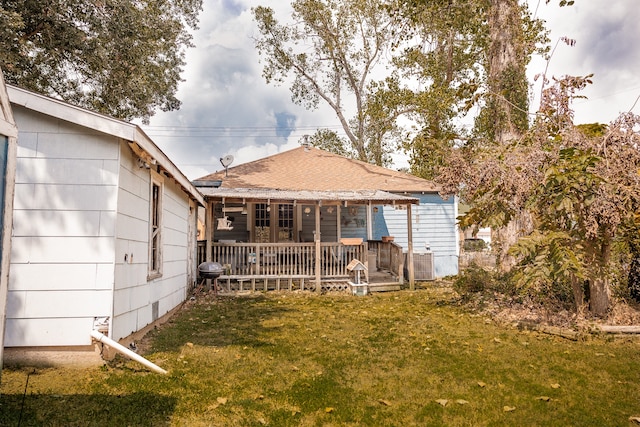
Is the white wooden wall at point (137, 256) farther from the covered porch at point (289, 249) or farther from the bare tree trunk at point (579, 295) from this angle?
the bare tree trunk at point (579, 295)

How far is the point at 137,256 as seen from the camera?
6270 mm

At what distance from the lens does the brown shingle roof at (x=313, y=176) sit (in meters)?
16.6

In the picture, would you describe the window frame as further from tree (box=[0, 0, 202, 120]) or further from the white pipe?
tree (box=[0, 0, 202, 120])

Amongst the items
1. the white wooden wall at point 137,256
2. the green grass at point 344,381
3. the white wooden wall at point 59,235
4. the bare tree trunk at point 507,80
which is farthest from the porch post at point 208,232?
the bare tree trunk at point 507,80

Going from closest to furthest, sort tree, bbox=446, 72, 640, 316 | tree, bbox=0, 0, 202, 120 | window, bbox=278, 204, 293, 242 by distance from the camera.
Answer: tree, bbox=446, 72, 640, 316 < tree, bbox=0, 0, 202, 120 < window, bbox=278, 204, 293, 242

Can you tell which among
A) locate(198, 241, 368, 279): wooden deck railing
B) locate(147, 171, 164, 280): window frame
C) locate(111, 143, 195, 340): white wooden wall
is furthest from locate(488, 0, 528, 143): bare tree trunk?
locate(147, 171, 164, 280): window frame

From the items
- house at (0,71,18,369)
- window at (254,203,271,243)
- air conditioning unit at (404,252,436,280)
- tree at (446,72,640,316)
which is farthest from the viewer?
window at (254,203,271,243)

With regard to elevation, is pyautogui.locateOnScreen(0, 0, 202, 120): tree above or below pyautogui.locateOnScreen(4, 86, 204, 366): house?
above

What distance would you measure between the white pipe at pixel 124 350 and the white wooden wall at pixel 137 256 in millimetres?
216

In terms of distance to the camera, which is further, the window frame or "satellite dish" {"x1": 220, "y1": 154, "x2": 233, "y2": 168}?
"satellite dish" {"x1": 220, "y1": 154, "x2": 233, "y2": 168}

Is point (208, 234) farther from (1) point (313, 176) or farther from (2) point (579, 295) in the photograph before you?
(2) point (579, 295)

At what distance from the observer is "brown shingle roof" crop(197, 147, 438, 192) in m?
16.6

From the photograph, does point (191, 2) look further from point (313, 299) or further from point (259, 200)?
point (313, 299)

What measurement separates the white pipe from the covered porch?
764cm
